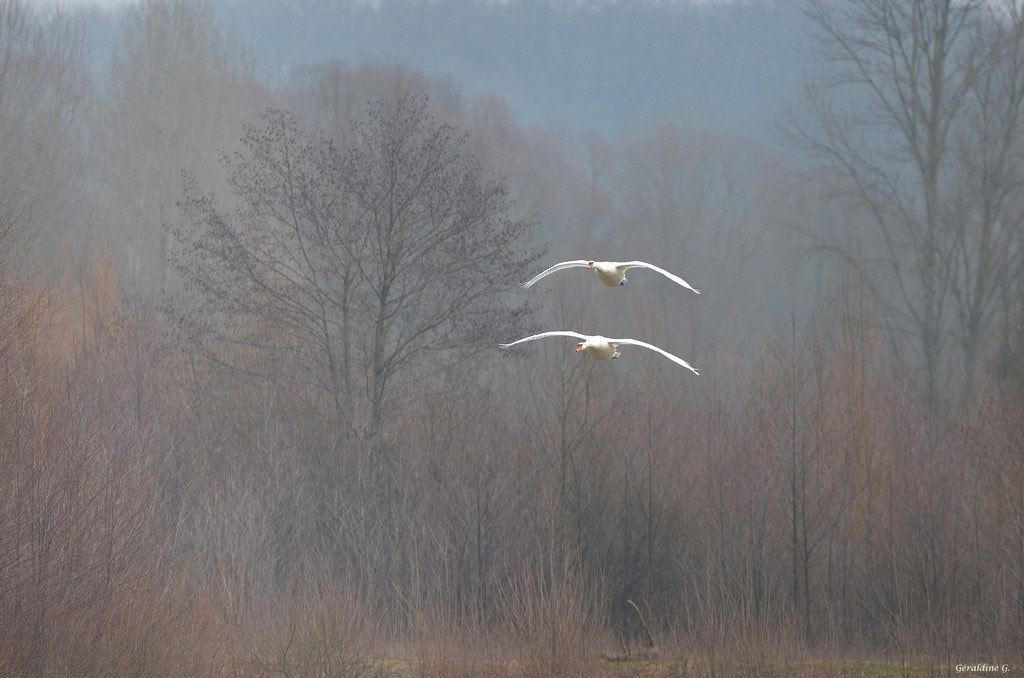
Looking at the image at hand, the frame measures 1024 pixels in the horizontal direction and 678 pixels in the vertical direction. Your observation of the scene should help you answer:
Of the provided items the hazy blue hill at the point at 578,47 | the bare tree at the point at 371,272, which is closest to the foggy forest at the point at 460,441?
the bare tree at the point at 371,272

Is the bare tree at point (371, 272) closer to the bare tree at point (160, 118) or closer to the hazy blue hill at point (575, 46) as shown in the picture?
the bare tree at point (160, 118)

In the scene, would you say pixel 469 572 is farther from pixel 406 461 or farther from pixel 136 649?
pixel 136 649

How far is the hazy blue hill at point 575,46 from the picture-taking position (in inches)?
2473

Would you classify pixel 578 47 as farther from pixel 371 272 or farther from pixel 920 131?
pixel 371 272

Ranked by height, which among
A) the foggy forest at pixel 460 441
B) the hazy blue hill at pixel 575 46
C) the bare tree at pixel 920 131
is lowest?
the foggy forest at pixel 460 441

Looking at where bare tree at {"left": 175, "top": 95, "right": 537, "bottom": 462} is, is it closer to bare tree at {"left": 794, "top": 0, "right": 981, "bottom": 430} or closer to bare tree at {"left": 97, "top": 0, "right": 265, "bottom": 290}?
bare tree at {"left": 794, "top": 0, "right": 981, "bottom": 430}

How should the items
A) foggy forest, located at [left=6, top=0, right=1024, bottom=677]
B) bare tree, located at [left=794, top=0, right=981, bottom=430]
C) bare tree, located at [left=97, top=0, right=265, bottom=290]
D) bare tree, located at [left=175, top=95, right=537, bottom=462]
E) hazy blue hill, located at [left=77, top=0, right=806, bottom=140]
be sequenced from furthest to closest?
1. hazy blue hill, located at [left=77, top=0, right=806, bottom=140]
2. bare tree, located at [left=97, top=0, right=265, bottom=290]
3. bare tree, located at [left=794, top=0, right=981, bottom=430]
4. bare tree, located at [left=175, top=95, right=537, bottom=462]
5. foggy forest, located at [left=6, top=0, right=1024, bottom=677]

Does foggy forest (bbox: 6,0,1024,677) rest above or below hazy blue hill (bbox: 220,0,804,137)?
below

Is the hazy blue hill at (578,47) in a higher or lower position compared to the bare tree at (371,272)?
higher

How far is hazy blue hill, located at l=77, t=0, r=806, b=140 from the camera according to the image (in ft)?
206

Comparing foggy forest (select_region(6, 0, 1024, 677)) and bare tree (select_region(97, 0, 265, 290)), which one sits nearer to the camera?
foggy forest (select_region(6, 0, 1024, 677))

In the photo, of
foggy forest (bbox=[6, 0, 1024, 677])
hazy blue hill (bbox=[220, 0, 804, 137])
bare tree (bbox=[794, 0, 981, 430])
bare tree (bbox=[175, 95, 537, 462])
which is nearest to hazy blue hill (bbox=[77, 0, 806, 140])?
hazy blue hill (bbox=[220, 0, 804, 137])

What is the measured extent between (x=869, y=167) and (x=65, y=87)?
73.1 ft

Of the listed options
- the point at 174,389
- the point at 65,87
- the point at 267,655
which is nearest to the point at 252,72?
the point at 65,87
